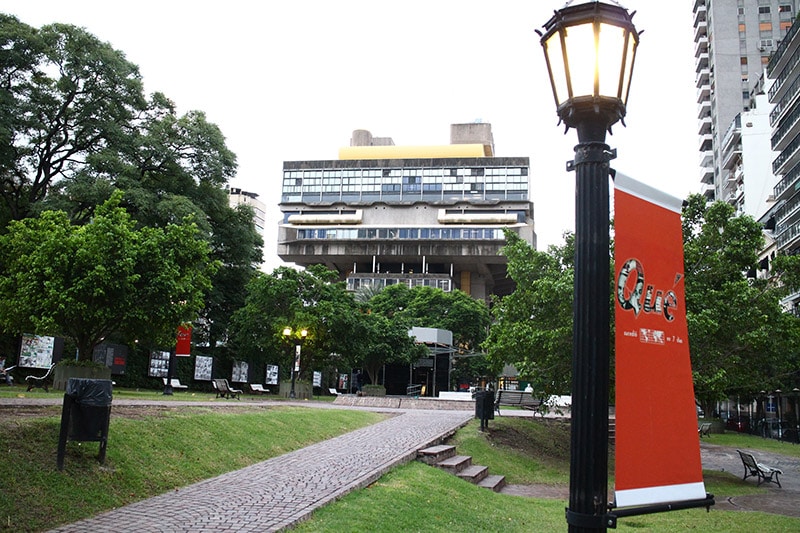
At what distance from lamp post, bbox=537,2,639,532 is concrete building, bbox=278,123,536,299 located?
8256cm

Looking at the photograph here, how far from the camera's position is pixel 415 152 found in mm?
104312

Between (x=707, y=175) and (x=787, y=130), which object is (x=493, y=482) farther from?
→ (x=707, y=175)

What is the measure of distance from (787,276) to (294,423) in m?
14.5

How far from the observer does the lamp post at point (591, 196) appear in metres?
3.42

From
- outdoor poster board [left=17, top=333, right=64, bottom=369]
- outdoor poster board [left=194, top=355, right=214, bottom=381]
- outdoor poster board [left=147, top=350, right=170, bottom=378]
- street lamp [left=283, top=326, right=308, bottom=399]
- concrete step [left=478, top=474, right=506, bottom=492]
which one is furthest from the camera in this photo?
outdoor poster board [left=194, top=355, right=214, bottom=381]

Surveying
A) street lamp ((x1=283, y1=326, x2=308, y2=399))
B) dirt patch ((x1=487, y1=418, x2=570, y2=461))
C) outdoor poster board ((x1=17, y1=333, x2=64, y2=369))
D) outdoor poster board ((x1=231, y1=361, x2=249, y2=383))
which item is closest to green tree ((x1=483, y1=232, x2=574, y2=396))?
dirt patch ((x1=487, y1=418, x2=570, y2=461))

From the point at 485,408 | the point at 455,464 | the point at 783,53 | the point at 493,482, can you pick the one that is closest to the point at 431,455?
the point at 455,464

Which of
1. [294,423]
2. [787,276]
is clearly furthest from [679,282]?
[787,276]

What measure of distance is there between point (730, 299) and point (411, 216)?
253 ft

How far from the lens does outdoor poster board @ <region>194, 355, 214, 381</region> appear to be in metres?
37.2

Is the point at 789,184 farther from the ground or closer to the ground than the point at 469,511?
farther from the ground

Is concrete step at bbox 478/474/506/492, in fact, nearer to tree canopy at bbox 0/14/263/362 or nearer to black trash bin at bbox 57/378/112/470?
black trash bin at bbox 57/378/112/470

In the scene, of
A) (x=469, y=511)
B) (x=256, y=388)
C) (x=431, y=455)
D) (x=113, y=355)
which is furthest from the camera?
(x=256, y=388)

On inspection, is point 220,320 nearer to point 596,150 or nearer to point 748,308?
point 748,308
